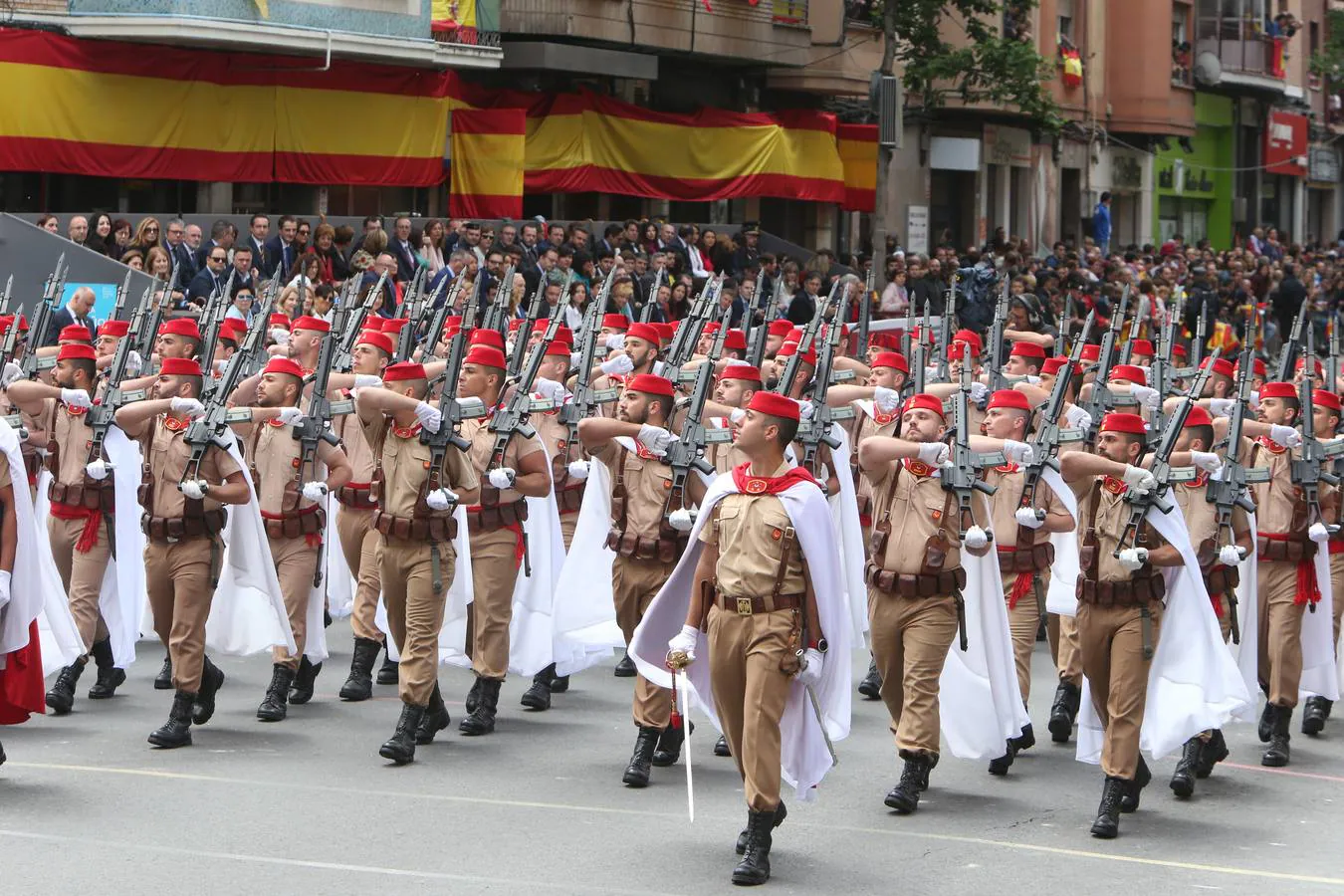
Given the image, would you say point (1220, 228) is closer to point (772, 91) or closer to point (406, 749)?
point (772, 91)

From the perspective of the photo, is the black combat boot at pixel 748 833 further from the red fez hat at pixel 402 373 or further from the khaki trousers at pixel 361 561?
the khaki trousers at pixel 361 561

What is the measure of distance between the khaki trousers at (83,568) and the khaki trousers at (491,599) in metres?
2.14

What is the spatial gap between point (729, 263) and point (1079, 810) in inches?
692

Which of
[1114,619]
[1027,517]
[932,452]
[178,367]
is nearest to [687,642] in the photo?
[932,452]

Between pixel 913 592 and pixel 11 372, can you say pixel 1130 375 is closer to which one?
pixel 913 592

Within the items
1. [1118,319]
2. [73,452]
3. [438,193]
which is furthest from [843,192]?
[73,452]

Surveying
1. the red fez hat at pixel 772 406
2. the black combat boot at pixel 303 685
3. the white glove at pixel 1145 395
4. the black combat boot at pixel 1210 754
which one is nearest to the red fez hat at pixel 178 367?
the black combat boot at pixel 303 685

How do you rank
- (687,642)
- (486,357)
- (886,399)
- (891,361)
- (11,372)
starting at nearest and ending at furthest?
(687,642), (486,357), (886,399), (11,372), (891,361)

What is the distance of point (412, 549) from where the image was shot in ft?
36.8

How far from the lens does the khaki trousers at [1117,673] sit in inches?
398

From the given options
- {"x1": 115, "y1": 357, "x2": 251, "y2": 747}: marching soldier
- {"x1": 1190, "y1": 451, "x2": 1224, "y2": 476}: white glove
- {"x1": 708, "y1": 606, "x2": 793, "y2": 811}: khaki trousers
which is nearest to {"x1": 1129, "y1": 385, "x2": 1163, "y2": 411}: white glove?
{"x1": 1190, "y1": 451, "x2": 1224, "y2": 476}: white glove

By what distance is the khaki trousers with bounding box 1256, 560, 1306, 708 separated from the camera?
466 inches

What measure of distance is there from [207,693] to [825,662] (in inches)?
149

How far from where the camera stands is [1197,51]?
173 ft
